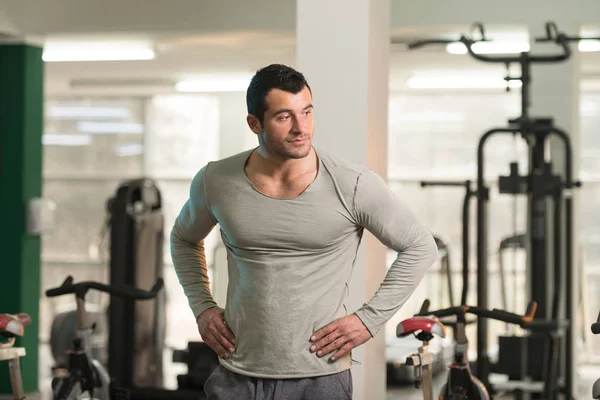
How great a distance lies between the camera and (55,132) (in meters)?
10.4

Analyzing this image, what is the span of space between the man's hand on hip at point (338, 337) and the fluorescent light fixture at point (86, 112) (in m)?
8.37

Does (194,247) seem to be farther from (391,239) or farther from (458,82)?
(458,82)

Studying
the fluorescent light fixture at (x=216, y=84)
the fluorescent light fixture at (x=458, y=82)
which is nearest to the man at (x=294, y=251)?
the fluorescent light fixture at (x=458, y=82)

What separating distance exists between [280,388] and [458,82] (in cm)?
706

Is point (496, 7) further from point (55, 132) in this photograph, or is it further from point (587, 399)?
point (55, 132)

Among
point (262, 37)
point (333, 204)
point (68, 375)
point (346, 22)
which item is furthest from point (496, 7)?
point (333, 204)

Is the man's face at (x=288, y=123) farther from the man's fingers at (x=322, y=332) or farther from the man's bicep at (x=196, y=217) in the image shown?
the man's fingers at (x=322, y=332)

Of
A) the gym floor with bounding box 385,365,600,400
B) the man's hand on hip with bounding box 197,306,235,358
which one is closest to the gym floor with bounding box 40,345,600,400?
the gym floor with bounding box 385,365,600,400

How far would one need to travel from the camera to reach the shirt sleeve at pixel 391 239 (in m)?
2.24

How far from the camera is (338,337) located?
7.29 ft

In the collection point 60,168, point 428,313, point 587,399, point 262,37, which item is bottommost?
point 587,399

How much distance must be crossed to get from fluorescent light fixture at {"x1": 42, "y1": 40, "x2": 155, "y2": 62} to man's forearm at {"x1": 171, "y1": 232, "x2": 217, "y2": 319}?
13.7 ft

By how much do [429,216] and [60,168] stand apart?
398 centimetres

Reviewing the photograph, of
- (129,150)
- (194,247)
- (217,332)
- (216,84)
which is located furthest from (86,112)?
(217,332)
